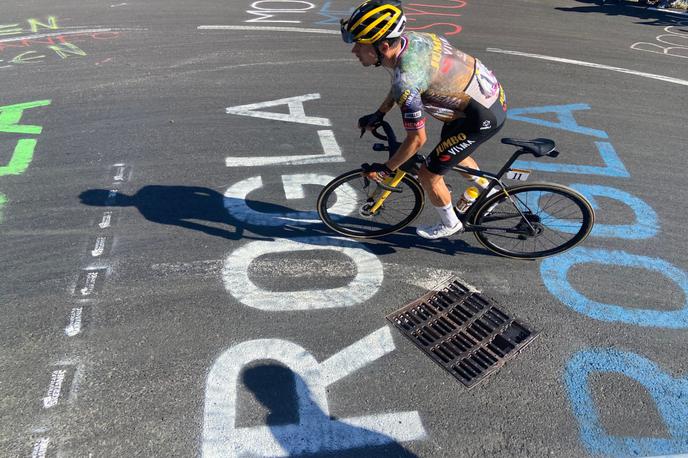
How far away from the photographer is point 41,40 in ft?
35.1

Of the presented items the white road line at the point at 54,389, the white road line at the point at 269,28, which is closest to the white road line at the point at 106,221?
the white road line at the point at 54,389

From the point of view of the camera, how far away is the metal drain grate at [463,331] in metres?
4.04

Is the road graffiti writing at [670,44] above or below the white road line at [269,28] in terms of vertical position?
below

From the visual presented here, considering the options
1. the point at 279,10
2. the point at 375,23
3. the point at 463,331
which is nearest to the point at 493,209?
the point at 463,331

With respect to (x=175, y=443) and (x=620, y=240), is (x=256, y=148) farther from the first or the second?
(x=620, y=240)

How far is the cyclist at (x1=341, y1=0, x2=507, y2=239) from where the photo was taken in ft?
12.7

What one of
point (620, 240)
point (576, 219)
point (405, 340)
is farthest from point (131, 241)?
point (620, 240)

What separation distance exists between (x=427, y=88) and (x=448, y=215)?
55.3 inches

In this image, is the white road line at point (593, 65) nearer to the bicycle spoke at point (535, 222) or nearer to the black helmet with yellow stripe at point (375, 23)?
the bicycle spoke at point (535, 222)

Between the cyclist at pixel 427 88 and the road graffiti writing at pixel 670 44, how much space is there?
9.47 m

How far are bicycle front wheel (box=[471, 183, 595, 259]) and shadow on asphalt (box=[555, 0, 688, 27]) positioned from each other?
11616 millimetres

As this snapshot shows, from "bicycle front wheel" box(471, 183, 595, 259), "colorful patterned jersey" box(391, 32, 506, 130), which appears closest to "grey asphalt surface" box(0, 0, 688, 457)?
"bicycle front wheel" box(471, 183, 595, 259)

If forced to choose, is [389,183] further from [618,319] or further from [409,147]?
[618,319]

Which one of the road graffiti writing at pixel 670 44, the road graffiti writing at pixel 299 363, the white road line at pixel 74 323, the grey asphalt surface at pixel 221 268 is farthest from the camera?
the road graffiti writing at pixel 670 44
